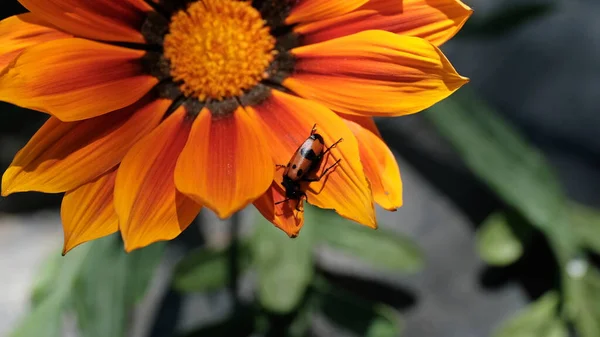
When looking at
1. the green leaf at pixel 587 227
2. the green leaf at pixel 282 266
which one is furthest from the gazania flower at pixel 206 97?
the green leaf at pixel 587 227

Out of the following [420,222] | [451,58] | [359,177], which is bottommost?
[420,222]

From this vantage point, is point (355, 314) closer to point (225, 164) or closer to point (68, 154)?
point (225, 164)

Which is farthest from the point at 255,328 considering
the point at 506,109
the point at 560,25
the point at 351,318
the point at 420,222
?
the point at 560,25

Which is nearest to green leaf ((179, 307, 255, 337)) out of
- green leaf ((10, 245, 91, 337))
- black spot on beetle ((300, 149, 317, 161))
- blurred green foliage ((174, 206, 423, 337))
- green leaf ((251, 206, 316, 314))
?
blurred green foliage ((174, 206, 423, 337))

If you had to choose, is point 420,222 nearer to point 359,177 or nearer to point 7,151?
point 359,177

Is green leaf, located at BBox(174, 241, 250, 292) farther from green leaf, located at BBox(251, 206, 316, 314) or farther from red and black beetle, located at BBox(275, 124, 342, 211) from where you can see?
red and black beetle, located at BBox(275, 124, 342, 211)

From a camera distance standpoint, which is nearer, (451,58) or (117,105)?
(117,105)

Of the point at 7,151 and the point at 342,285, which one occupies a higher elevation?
the point at 7,151

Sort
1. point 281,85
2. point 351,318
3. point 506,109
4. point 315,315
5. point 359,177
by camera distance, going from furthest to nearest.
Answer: point 506,109 → point 315,315 → point 351,318 → point 281,85 → point 359,177
